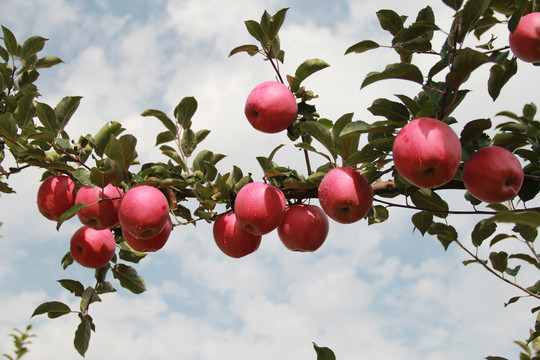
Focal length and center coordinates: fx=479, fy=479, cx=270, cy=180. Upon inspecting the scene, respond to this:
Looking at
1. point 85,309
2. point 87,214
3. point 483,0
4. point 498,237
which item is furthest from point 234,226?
point 498,237

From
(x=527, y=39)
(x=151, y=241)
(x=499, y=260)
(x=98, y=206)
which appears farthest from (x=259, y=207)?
(x=499, y=260)

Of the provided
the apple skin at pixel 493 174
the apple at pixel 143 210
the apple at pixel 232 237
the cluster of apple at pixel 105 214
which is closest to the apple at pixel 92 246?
the cluster of apple at pixel 105 214

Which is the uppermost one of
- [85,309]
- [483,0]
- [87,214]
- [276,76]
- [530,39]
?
[276,76]

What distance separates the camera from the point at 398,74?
5.43 ft

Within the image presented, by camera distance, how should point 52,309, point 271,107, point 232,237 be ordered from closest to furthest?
point 271,107, point 232,237, point 52,309

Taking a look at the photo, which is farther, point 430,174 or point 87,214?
point 87,214

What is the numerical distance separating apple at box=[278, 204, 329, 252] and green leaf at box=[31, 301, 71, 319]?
1.30m

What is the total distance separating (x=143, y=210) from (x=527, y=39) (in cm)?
160

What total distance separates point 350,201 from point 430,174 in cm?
35

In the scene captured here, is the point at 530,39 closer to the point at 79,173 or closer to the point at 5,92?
the point at 79,173

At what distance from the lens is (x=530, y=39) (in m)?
1.77

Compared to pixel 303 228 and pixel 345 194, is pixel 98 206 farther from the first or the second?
pixel 345 194

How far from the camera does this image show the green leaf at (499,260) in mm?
3088

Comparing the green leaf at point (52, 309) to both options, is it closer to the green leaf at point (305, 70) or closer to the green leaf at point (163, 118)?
the green leaf at point (163, 118)
